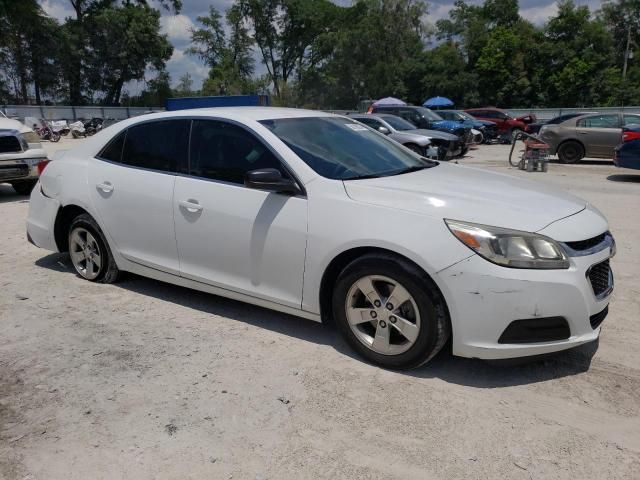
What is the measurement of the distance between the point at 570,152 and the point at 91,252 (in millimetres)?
14550

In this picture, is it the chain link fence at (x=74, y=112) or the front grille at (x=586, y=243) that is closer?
the front grille at (x=586, y=243)

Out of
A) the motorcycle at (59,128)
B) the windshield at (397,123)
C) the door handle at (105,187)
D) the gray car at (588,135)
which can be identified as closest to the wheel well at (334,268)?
the door handle at (105,187)

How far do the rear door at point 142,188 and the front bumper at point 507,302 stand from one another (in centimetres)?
220

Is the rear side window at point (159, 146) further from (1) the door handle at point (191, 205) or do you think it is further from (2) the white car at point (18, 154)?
(2) the white car at point (18, 154)

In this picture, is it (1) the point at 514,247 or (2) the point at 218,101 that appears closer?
(1) the point at 514,247

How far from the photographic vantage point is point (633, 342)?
3.74 meters

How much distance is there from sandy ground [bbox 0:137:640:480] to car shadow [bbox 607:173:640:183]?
8.91m

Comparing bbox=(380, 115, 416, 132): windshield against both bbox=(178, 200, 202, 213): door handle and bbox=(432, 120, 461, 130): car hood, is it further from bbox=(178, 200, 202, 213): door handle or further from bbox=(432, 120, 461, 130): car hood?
bbox=(178, 200, 202, 213): door handle

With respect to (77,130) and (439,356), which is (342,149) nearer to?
(439,356)

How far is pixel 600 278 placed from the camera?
10.6 ft

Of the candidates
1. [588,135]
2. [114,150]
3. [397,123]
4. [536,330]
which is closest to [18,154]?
[114,150]

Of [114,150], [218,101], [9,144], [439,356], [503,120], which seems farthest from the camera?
[503,120]

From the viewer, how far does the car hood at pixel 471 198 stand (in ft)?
10.3

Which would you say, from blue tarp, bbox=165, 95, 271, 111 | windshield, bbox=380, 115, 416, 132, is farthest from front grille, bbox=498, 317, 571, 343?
windshield, bbox=380, 115, 416, 132
